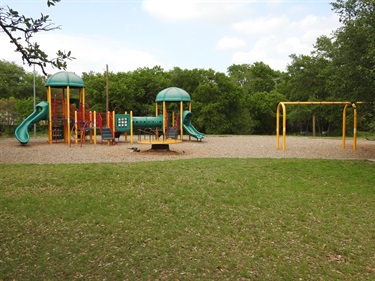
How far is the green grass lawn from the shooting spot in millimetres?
5192

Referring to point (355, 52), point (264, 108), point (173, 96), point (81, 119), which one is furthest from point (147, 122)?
point (264, 108)

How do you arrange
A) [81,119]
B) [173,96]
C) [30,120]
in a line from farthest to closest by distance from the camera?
[173,96] < [81,119] < [30,120]

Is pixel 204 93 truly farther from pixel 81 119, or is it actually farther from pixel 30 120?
pixel 30 120

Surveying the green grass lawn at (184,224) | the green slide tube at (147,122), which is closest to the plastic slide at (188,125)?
the green slide tube at (147,122)

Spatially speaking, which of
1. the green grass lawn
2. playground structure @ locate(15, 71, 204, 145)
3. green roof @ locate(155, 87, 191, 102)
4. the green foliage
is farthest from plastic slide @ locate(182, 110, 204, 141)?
the green foliage

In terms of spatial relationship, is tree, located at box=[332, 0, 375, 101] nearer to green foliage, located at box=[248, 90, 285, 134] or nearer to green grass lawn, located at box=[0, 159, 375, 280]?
green grass lawn, located at box=[0, 159, 375, 280]

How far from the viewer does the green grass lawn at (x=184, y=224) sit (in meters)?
5.19

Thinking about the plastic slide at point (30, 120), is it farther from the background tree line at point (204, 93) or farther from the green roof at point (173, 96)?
the background tree line at point (204, 93)

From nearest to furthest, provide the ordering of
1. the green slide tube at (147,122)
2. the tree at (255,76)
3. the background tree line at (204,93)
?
the green slide tube at (147,122) < the background tree line at (204,93) < the tree at (255,76)

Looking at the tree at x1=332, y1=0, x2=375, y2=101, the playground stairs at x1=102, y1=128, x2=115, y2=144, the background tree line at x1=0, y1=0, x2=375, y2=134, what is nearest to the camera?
the tree at x1=332, y1=0, x2=375, y2=101

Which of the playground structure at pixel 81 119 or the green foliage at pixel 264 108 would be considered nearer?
the playground structure at pixel 81 119

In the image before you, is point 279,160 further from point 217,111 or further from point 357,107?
point 217,111

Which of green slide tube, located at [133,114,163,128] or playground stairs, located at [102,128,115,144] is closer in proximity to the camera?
playground stairs, located at [102,128,115,144]

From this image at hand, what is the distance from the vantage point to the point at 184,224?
6.62 m
